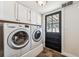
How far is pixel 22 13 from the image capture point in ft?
6.72

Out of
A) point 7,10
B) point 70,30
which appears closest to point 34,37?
point 7,10

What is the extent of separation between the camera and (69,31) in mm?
2055

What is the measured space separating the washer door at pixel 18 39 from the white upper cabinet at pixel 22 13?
0.63 metres

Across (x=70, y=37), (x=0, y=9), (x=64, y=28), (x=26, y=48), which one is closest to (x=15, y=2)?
(x=0, y=9)

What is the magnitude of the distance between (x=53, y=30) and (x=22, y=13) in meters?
1.35

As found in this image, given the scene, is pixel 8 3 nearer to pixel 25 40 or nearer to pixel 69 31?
pixel 25 40

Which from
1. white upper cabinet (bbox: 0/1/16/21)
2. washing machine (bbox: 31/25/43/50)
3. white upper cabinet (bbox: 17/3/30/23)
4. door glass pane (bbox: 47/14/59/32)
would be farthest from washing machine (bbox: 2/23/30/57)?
door glass pane (bbox: 47/14/59/32)

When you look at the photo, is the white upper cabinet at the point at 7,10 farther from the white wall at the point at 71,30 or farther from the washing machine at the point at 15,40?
the white wall at the point at 71,30

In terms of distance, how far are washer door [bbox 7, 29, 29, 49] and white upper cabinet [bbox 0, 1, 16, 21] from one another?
0.51 meters

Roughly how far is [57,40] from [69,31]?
2.06ft

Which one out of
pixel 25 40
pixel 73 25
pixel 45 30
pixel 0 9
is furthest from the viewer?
pixel 45 30

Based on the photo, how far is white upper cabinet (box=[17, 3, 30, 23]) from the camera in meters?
1.94

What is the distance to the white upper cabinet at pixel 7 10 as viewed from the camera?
1.51 metres

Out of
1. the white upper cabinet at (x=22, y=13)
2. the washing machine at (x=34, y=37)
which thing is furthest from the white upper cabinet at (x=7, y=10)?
the washing machine at (x=34, y=37)
